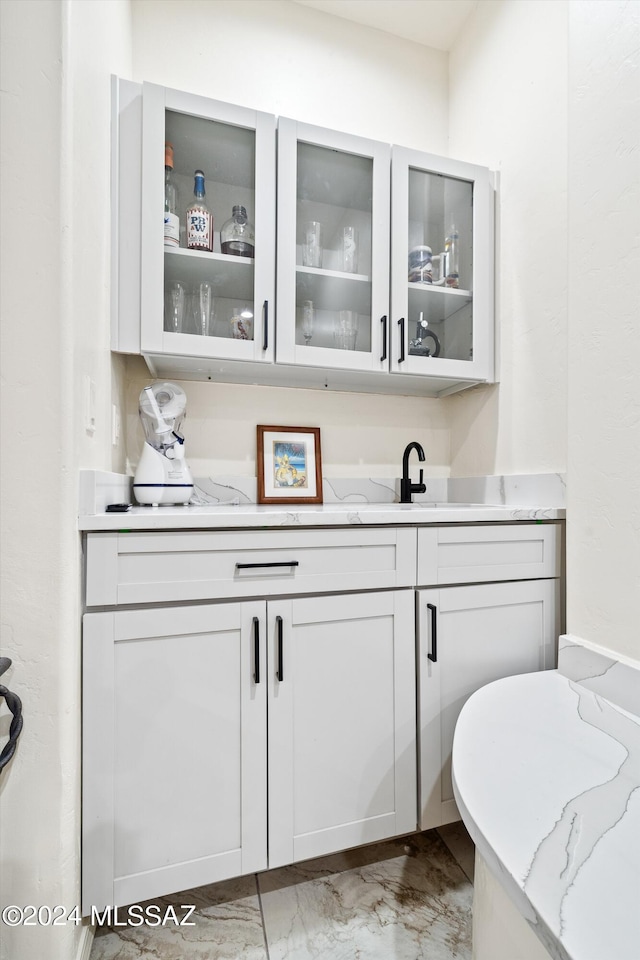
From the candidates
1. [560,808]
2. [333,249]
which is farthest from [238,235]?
[560,808]

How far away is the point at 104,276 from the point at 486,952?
5.40 ft

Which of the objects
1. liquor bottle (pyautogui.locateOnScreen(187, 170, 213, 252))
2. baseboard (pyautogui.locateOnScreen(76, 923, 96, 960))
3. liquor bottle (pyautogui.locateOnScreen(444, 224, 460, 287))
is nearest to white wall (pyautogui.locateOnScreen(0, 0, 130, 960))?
baseboard (pyautogui.locateOnScreen(76, 923, 96, 960))

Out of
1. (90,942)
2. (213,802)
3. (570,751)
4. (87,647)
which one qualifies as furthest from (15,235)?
(90,942)

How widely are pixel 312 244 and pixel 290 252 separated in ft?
0.41

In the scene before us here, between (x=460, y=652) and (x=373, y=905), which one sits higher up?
(x=460, y=652)

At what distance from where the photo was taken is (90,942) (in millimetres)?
1035

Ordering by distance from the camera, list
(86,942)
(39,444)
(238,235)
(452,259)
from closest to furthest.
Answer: (39,444)
(86,942)
(238,235)
(452,259)

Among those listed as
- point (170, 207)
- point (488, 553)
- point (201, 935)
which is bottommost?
point (201, 935)

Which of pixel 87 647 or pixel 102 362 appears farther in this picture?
pixel 102 362

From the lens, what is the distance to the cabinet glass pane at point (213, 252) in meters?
1.38

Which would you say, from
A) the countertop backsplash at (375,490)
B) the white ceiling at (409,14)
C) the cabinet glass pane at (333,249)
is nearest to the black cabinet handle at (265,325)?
the cabinet glass pane at (333,249)

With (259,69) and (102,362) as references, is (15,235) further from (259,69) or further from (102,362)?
(259,69)

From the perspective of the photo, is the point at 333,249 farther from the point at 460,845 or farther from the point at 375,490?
the point at 460,845

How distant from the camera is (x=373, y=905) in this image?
3.76ft
